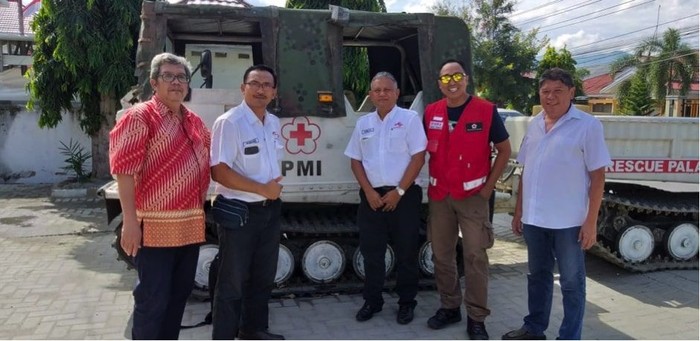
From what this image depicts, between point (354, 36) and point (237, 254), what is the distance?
2.99 m

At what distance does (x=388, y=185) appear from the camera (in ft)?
14.6

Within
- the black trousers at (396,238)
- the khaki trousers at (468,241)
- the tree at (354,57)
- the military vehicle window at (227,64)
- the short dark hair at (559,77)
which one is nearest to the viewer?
the short dark hair at (559,77)

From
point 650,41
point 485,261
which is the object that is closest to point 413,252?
point 485,261

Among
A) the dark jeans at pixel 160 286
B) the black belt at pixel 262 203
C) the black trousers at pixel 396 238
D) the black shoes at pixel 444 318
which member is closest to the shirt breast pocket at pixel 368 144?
the black trousers at pixel 396 238

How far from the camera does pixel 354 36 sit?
597cm

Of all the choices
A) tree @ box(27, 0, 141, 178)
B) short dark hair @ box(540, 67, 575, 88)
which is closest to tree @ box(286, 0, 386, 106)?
tree @ box(27, 0, 141, 178)

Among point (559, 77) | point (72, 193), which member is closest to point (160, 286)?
point (559, 77)

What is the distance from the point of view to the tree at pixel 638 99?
32094 mm

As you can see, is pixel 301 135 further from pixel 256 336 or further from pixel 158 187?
pixel 158 187

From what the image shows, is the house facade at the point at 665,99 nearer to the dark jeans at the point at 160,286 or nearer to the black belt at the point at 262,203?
the black belt at the point at 262,203

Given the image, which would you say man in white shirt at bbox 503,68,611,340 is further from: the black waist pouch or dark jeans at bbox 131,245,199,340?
dark jeans at bbox 131,245,199,340

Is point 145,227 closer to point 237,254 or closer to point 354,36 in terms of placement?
point 237,254

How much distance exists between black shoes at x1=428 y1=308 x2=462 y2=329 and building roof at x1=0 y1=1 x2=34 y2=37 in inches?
604

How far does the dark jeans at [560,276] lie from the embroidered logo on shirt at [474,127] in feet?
2.44
